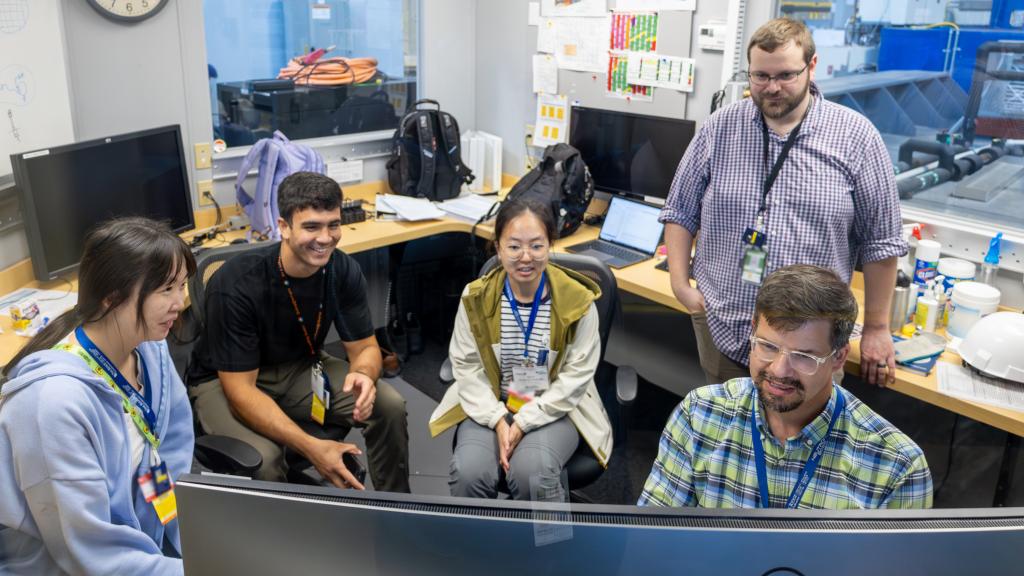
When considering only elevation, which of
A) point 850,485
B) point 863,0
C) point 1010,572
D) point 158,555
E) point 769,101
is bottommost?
point 158,555

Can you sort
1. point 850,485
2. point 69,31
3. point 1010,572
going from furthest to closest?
1. point 69,31
2. point 850,485
3. point 1010,572

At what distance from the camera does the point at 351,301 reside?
248 cm

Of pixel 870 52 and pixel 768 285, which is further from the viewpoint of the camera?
pixel 870 52

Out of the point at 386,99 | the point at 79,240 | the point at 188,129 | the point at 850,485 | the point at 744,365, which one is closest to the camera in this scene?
the point at 850,485

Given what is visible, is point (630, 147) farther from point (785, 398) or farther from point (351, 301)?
point (785, 398)

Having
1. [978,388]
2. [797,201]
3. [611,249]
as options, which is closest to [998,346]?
[978,388]

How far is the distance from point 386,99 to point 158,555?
310cm

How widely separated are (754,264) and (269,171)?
6.85 ft

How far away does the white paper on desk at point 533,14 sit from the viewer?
388cm

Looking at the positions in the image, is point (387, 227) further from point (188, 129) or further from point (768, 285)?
point (768, 285)

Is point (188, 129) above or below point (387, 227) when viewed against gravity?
above

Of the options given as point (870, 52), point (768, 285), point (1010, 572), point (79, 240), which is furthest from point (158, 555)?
point (870, 52)

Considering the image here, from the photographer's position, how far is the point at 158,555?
142cm

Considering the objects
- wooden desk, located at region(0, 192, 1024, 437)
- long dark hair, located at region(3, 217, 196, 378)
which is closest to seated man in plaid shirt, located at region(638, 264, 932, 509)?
wooden desk, located at region(0, 192, 1024, 437)
